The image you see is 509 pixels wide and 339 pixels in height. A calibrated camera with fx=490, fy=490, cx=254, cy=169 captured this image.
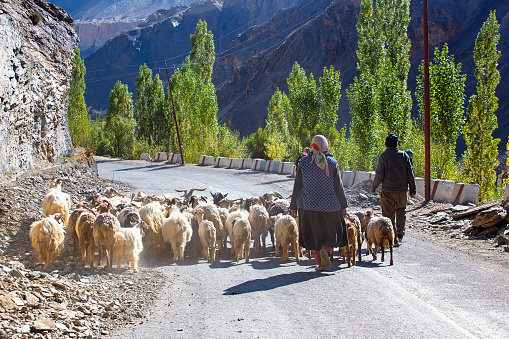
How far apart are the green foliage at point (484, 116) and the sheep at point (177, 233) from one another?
19269 mm

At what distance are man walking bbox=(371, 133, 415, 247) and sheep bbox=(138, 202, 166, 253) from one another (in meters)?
4.46

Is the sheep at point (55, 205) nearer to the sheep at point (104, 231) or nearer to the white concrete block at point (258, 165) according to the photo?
the sheep at point (104, 231)

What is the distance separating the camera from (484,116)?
83.0 ft

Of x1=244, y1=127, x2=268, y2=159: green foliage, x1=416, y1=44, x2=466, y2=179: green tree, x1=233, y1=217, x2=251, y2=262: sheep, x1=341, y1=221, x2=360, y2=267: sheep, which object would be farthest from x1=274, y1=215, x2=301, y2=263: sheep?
x1=244, y1=127, x2=268, y2=159: green foliage

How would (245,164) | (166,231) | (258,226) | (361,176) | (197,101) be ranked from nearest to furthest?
(166,231), (258,226), (361,176), (245,164), (197,101)

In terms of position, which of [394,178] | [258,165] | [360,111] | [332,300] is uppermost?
[360,111]

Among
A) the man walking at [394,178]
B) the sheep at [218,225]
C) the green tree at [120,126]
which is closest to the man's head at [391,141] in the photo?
the man walking at [394,178]

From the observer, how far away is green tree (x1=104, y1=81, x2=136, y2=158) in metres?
55.8

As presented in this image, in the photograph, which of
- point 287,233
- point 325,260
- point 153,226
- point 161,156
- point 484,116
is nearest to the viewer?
point 325,260

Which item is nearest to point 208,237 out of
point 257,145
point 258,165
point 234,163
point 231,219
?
point 231,219

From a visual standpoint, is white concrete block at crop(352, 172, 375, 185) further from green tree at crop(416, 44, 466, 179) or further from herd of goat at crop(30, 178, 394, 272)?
herd of goat at crop(30, 178, 394, 272)

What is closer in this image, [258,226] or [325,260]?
[325,260]

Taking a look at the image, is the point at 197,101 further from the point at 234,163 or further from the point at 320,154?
the point at 320,154

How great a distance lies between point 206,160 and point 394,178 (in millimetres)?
30488
